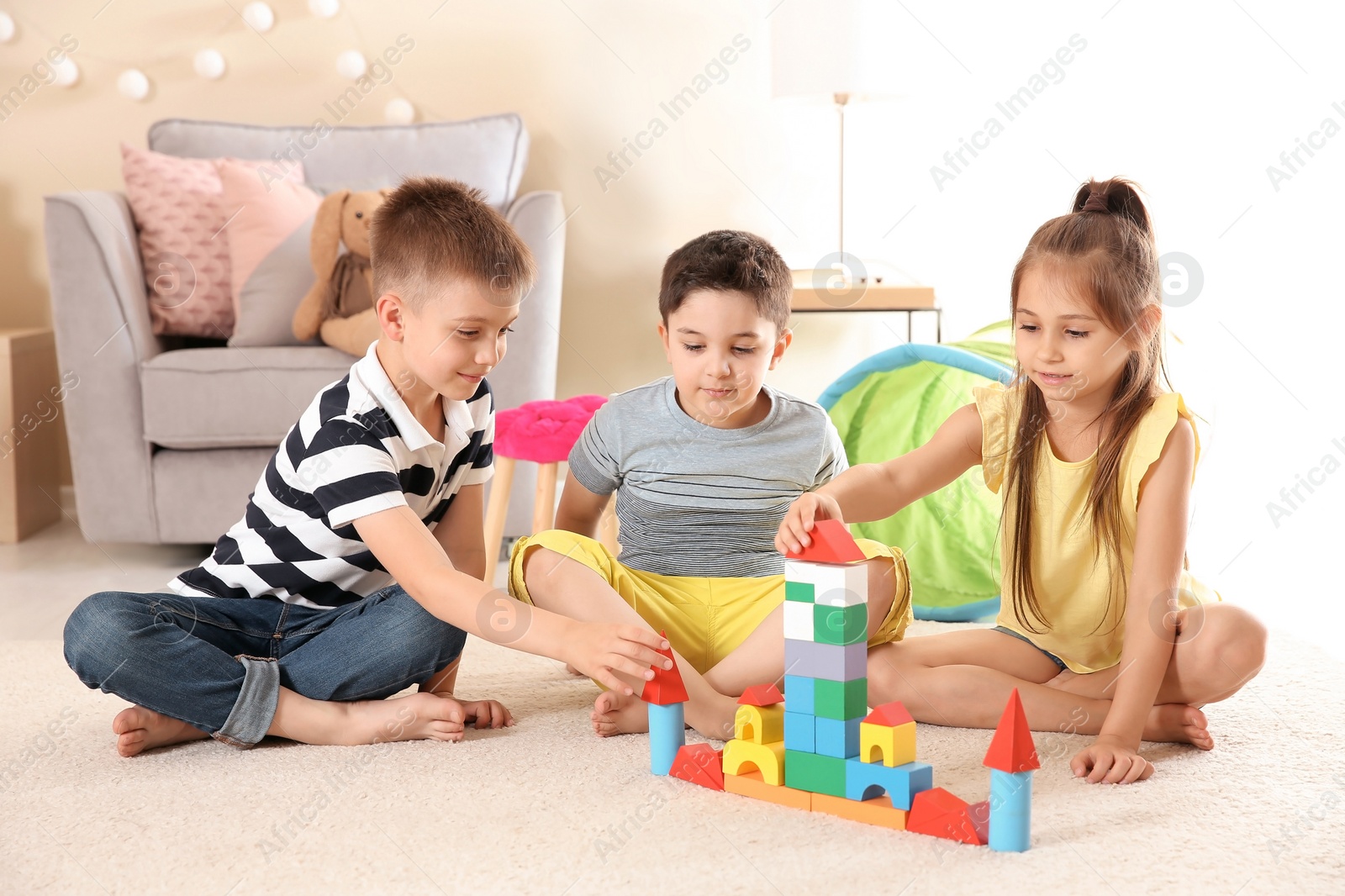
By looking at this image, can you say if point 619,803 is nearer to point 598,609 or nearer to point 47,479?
point 598,609

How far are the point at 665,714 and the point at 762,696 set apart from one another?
3.2 inches

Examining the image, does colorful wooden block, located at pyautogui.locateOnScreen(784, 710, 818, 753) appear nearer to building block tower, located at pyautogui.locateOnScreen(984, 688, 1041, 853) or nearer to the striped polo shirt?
building block tower, located at pyautogui.locateOnScreen(984, 688, 1041, 853)

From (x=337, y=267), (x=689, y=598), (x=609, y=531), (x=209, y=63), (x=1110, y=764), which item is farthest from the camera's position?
(x=209, y=63)

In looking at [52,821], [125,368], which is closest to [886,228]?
[125,368]

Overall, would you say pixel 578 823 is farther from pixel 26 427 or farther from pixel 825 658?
pixel 26 427

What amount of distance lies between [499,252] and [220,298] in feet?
4.18

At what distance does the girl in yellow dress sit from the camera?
3.36ft

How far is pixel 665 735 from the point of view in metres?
0.95

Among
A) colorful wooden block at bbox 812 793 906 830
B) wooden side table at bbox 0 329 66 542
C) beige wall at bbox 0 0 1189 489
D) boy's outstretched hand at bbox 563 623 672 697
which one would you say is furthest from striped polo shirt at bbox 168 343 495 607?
beige wall at bbox 0 0 1189 489

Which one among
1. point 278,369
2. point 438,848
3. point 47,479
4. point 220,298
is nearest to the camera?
point 438,848

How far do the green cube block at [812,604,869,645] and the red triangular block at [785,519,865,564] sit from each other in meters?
0.03

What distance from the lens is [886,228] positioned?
102 inches

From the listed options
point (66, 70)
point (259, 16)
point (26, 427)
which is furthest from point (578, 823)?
point (66, 70)

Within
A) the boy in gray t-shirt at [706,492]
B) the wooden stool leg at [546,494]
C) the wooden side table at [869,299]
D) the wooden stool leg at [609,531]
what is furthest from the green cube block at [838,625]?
the wooden side table at [869,299]
